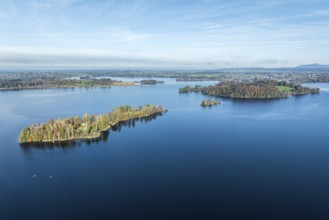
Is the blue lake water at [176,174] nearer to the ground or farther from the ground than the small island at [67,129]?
nearer to the ground

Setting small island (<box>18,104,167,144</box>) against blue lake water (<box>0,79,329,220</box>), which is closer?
blue lake water (<box>0,79,329,220</box>)

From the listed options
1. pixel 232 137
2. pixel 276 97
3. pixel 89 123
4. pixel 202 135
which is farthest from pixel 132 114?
pixel 276 97

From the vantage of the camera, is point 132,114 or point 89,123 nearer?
point 89,123

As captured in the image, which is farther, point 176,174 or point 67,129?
point 67,129

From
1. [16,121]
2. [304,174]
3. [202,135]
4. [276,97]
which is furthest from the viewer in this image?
[276,97]

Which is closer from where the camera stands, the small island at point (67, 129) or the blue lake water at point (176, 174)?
the blue lake water at point (176, 174)

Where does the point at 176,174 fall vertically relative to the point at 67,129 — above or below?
below

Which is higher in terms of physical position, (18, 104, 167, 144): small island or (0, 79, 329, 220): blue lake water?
(18, 104, 167, 144): small island

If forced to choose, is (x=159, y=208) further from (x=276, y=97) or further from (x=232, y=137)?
(x=276, y=97)
